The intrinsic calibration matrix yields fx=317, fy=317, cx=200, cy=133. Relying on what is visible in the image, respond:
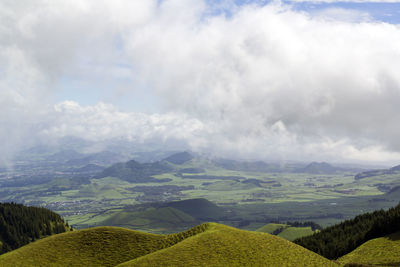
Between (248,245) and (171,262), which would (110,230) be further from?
(248,245)

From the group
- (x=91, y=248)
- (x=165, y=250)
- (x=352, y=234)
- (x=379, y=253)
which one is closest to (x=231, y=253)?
(x=165, y=250)

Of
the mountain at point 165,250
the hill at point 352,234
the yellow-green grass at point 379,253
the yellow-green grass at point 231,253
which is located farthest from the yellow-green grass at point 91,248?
the hill at point 352,234

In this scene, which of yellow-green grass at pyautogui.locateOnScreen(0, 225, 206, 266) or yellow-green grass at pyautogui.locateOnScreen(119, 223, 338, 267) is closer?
yellow-green grass at pyautogui.locateOnScreen(119, 223, 338, 267)

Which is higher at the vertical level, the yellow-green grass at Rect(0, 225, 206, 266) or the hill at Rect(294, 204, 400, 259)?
the yellow-green grass at Rect(0, 225, 206, 266)

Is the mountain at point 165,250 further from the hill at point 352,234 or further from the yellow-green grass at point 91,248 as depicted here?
the hill at point 352,234

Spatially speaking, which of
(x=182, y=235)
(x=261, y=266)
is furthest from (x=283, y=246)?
(x=182, y=235)

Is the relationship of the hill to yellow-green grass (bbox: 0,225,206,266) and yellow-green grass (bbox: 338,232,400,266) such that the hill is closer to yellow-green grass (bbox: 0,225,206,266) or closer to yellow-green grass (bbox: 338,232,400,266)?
yellow-green grass (bbox: 338,232,400,266)

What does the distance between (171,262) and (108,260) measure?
29.8 metres

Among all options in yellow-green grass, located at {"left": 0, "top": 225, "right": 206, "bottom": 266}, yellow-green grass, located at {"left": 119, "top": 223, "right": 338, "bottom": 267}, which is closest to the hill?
yellow-green grass, located at {"left": 119, "top": 223, "right": 338, "bottom": 267}

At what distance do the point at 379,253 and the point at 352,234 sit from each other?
2334 inches

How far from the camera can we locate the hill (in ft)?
433

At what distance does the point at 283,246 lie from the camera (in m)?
87.0

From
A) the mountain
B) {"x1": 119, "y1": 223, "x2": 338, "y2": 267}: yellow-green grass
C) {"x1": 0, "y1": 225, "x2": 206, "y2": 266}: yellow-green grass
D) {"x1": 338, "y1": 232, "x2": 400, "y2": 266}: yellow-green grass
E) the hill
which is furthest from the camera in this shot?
the hill

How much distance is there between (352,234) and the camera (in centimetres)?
16100
